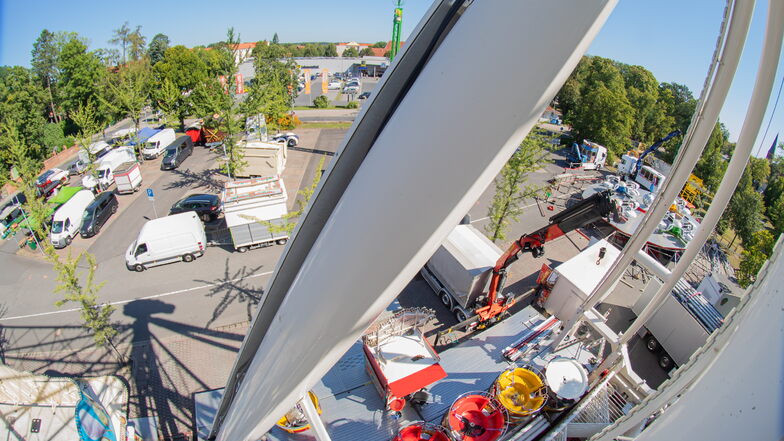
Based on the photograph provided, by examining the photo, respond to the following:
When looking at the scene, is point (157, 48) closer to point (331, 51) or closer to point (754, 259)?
point (331, 51)

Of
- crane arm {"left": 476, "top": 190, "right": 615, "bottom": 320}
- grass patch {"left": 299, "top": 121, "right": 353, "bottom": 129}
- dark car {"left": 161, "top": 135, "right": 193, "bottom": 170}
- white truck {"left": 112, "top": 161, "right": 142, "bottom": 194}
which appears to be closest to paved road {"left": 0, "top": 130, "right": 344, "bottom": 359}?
white truck {"left": 112, "top": 161, "right": 142, "bottom": 194}

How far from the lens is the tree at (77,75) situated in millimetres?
32000

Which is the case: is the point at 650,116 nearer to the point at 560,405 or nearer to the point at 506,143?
the point at 560,405

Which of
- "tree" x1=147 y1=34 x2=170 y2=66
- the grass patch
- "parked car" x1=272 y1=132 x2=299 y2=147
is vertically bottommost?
"parked car" x1=272 y1=132 x2=299 y2=147

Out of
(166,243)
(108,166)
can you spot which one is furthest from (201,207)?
(108,166)

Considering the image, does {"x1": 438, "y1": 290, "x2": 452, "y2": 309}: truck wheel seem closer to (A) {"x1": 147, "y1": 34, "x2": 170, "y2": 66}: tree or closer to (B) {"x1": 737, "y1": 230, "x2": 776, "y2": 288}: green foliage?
(B) {"x1": 737, "y1": 230, "x2": 776, "y2": 288}: green foliage

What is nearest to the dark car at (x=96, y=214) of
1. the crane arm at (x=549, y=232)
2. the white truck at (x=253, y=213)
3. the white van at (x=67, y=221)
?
the white van at (x=67, y=221)

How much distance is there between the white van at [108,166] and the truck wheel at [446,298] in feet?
69.5

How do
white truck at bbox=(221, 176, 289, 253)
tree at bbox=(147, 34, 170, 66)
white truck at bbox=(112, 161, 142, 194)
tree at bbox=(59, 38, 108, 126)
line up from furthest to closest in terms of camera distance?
1. tree at bbox=(147, 34, 170, 66)
2. tree at bbox=(59, 38, 108, 126)
3. white truck at bbox=(112, 161, 142, 194)
4. white truck at bbox=(221, 176, 289, 253)

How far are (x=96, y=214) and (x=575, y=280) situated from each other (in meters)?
21.3

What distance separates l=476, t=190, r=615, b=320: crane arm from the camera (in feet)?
31.0

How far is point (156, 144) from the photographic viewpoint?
→ 26.7 metres

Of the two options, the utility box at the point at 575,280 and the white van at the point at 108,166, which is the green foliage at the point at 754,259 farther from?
the white van at the point at 108,166

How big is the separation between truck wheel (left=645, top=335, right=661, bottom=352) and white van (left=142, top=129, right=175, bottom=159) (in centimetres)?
3092
